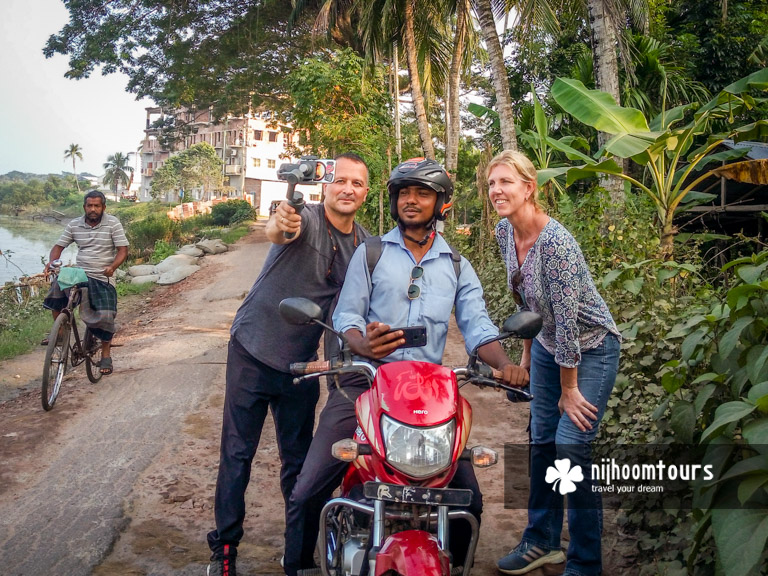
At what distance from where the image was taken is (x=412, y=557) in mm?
2303

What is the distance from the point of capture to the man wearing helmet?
3033mm

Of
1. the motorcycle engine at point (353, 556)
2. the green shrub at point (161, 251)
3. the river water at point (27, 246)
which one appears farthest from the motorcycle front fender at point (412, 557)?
the river water at point (27, 246)

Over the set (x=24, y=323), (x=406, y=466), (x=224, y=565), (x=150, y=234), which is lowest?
(x=24, y=323)

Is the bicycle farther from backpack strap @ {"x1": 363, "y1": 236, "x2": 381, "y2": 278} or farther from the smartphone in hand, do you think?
the smartphone in hand

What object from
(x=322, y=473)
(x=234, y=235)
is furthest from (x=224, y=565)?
(x=234, y=235)

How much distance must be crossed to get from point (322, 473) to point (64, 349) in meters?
5.23

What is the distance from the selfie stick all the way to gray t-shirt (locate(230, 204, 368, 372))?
0.42 feet

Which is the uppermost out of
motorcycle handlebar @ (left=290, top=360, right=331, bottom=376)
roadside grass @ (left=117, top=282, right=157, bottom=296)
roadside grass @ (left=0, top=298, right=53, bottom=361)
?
motorcycle handlebar @ (left=290, top=360, right=331, bottom=376)

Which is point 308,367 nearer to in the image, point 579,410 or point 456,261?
point 456,261

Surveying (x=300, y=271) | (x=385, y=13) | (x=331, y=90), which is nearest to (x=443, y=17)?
(x=385, y=13)

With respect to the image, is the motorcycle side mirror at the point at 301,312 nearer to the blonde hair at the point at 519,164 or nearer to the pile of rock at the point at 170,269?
the blonde hair at the point at 519,164

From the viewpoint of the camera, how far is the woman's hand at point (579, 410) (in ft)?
11.0

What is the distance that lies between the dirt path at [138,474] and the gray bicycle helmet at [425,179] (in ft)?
6.61

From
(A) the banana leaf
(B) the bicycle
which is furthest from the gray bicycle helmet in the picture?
(B) the bicycle
